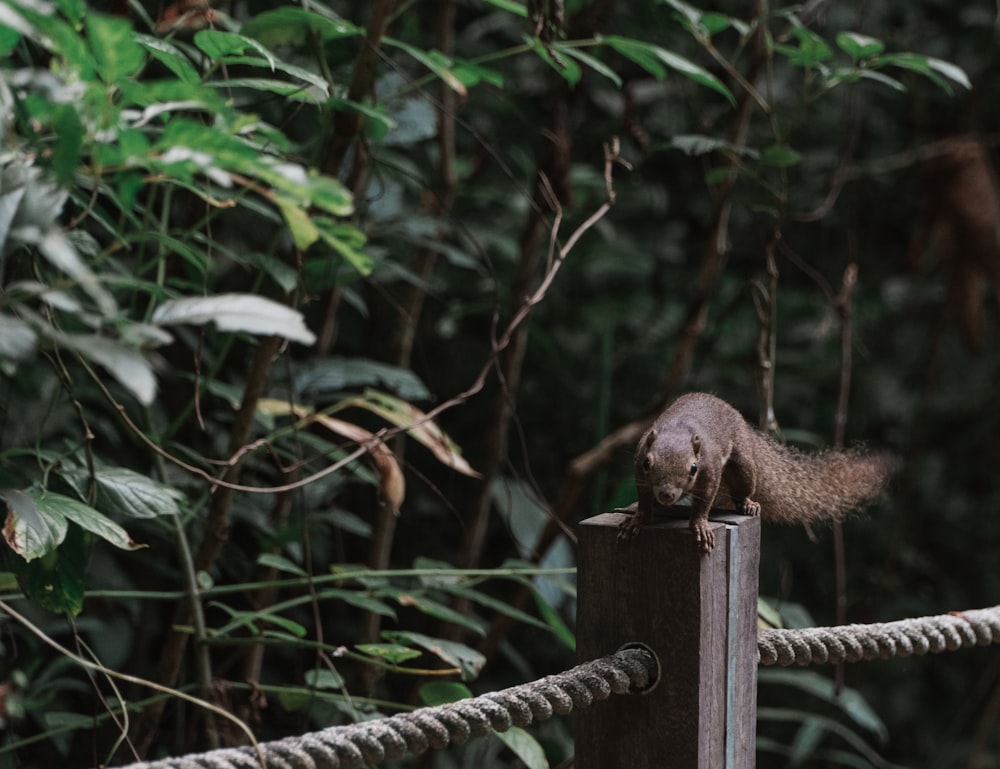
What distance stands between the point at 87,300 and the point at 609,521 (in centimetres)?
72

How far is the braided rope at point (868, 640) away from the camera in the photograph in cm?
123

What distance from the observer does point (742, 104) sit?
2.04 meters

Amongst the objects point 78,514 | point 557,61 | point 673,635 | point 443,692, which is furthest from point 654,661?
point 557,61

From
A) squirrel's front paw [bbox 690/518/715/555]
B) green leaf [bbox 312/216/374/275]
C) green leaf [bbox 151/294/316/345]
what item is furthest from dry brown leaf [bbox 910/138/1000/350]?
green leaf [bbox 151/294/316/345]

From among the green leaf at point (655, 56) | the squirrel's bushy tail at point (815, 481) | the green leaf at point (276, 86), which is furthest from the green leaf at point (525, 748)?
the green leaf at point (655, 56)

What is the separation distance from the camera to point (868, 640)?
127 centimetres

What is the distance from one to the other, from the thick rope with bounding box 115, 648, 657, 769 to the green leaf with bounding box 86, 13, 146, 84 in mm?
420

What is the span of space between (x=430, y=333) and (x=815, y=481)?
144 centimetres

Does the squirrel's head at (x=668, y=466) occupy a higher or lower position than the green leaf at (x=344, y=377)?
lower

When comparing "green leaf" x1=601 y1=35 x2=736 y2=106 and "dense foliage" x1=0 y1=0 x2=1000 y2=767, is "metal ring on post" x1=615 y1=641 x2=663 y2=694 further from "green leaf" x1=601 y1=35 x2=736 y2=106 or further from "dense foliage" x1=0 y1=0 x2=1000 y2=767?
"green leaf" x1=601 y1=35 x2=736 y2=106

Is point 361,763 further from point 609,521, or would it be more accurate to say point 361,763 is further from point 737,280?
point 737,280

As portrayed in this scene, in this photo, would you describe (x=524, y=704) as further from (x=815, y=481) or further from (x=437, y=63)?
(x=437, y=63)

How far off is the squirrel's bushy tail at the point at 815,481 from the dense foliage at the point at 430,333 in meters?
0.06

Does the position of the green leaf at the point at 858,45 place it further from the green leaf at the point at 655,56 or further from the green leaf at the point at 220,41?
the green leaf at the point at 220,41
